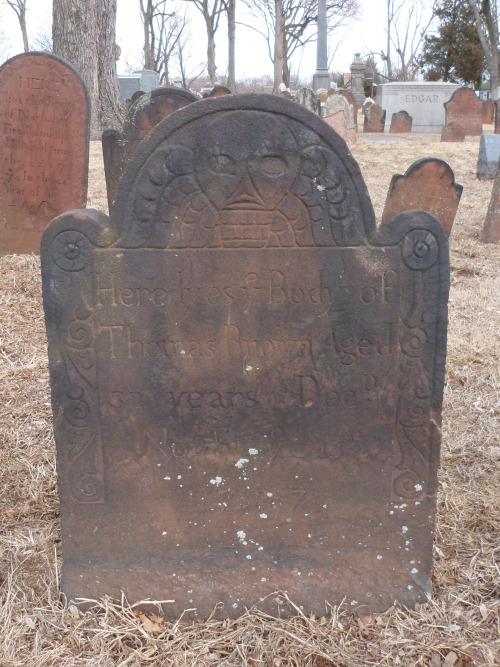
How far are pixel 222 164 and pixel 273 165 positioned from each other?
177 mm

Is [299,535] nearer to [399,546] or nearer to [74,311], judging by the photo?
[399,546]

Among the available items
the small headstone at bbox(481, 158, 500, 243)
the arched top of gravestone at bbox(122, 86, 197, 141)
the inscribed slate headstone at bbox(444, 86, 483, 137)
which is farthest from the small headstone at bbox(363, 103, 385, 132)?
the arched top of gravestone at bbox(122, 86, 197, 141)

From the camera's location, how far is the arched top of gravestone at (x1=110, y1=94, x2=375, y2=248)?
85.8 inches

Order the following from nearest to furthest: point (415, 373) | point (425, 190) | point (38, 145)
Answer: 1. point (415, 373)
2. point (38, 145)
3. point (425, 190)

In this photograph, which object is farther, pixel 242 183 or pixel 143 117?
pixel 143 117

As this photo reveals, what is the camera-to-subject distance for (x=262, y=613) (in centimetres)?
258

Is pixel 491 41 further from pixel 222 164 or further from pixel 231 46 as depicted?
pixel 222 164

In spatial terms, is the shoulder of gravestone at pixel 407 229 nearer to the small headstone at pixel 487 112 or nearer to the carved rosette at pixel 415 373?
the carved rosette at pixel 415 373

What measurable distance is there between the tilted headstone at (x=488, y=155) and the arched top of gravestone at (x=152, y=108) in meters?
8.44

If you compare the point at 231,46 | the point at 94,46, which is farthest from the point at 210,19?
the point at 94,46

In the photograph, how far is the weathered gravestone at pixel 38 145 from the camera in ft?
21.0

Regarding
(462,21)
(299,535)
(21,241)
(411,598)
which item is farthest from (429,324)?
(462,21)

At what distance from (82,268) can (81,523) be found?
1.01 m

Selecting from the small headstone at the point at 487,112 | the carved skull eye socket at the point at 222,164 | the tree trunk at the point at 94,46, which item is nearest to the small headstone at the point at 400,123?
the small headstone at the point at 487,112
